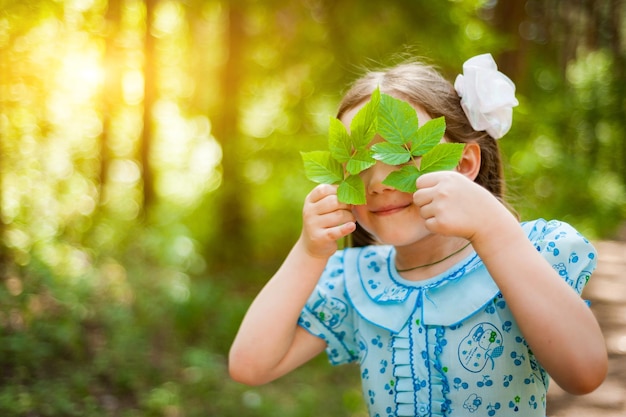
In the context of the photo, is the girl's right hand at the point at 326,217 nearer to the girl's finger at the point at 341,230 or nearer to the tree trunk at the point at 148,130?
the girl's finger at the point at 341,230

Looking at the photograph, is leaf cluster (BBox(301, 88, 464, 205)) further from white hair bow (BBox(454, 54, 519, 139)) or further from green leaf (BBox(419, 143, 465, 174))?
white hair bow (BBox(454, 54, 519, 139))

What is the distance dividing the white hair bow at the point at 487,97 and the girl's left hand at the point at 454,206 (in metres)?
0.40

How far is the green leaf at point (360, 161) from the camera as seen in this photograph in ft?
4.85

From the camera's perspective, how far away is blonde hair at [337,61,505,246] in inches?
66.9

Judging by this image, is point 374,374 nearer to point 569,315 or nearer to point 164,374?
point 569,315

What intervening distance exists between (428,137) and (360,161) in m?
0.17

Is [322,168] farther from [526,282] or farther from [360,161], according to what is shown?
[526,282]

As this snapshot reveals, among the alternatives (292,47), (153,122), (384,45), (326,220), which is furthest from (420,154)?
(153,122)

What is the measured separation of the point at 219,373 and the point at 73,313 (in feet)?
3.21

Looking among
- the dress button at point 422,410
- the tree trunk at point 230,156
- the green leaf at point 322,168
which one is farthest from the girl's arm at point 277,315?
the tree trunk at point 230,156

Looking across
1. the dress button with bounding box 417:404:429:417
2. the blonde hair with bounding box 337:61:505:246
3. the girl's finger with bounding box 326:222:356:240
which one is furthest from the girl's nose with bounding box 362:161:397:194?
the dress button with bounding box 417:404:429:417

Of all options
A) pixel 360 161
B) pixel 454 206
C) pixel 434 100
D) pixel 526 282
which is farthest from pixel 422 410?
pixel 434 100

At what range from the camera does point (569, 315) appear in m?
1.38

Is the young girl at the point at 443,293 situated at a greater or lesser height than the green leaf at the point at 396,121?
lesser
